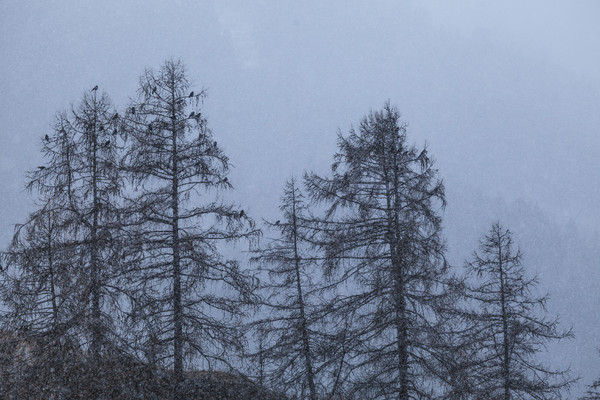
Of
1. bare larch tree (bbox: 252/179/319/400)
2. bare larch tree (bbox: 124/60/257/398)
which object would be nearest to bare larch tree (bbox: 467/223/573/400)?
bare larch tree (bbox: 252/179/319/400)

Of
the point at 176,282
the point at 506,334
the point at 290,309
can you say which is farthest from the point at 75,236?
the point at 506,334

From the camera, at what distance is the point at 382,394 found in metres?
14.8

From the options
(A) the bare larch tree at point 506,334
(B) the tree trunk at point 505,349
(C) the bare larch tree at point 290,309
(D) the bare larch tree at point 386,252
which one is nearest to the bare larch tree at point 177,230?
(D) the bare larch tree at point 386,252

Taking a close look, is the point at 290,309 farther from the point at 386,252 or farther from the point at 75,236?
the point at 75,236

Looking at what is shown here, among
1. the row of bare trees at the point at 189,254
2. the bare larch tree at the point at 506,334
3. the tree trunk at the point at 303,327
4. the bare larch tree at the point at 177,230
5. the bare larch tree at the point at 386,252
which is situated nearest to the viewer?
the row of bare trees at the point at 189,254

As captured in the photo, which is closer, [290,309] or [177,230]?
[177,230]

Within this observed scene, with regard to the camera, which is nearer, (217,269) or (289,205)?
(217,269)

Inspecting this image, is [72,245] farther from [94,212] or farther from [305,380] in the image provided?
[305,380]

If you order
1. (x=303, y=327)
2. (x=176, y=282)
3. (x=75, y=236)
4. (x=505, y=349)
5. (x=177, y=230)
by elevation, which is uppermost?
(x=177, y=230)

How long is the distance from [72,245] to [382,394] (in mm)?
9089

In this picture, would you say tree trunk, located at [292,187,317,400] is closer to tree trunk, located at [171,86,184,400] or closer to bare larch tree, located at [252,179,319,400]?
bare larch tree, located at [252,179,319,400]

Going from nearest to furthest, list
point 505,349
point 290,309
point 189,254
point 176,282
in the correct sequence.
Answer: point 176,282, point 189,254, point 505,349, point 290,309

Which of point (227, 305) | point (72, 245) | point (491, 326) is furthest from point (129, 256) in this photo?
point (491, 326)

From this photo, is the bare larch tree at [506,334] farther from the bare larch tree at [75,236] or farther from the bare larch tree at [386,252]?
the bare larch tree at [75,236]
